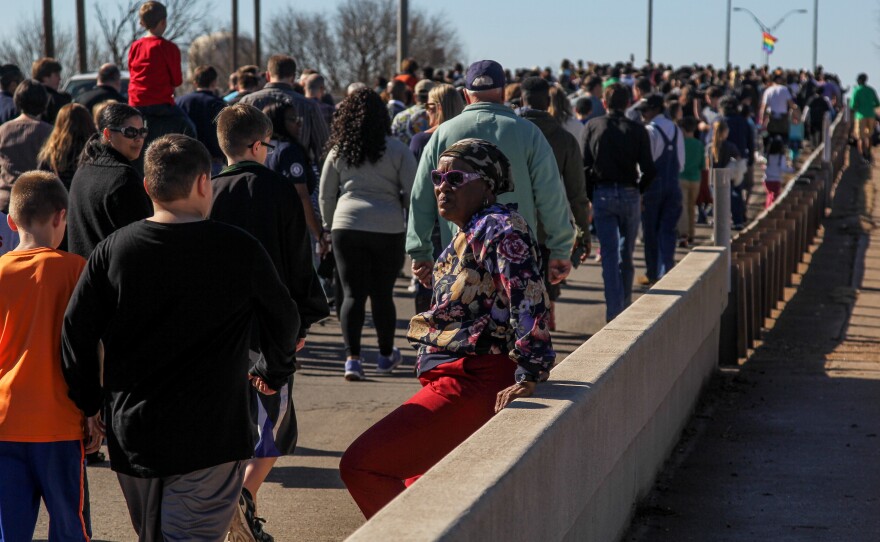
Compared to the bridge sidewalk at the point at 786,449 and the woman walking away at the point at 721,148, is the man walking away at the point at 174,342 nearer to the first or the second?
the bridge sidewalk at the point at 786,449

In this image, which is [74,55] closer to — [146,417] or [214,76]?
[214,76]

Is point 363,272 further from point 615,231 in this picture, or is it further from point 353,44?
point 353,44

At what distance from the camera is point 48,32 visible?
100 ft

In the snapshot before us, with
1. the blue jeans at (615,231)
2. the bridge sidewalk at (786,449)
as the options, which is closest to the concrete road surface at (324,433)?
the blue jeans at (615,231)

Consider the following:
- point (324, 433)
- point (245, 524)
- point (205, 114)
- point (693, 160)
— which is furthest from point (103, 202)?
point (693, 160)

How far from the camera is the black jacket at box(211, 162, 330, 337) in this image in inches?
229

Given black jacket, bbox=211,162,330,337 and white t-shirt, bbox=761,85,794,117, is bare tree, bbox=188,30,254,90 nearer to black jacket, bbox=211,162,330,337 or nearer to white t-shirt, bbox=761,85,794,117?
white t-shirt, bbox=761,85,794,117

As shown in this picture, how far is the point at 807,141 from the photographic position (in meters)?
40.5

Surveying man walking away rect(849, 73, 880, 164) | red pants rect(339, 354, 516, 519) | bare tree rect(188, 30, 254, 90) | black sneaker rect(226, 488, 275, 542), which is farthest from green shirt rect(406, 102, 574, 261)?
bare tree rect(188, 30, 254, 90)

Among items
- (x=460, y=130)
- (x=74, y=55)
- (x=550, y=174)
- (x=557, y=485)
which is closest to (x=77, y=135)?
(x=460, y=130)

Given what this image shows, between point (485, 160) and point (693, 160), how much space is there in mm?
12097

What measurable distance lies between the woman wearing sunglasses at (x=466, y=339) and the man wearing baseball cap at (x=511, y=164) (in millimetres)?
2135

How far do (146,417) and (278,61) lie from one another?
703 centimetres

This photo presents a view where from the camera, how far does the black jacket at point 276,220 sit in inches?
229
